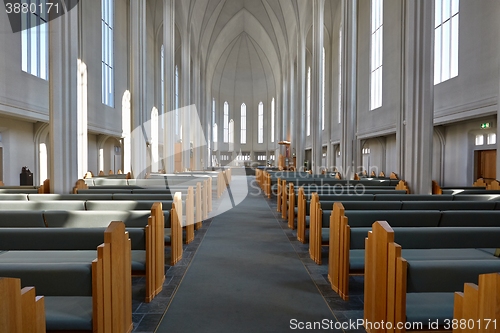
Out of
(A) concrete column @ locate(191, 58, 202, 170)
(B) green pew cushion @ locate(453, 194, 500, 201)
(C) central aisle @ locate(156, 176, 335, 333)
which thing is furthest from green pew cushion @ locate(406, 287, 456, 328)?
(A) concrete column @ locate(191, 58, 202, 170)

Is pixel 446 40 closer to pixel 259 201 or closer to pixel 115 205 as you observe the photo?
pixel 259 201

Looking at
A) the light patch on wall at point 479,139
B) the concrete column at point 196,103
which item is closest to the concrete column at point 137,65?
the light patch on wall at point 479,139

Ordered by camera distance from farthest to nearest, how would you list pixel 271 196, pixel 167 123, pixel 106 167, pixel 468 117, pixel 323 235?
pixel 167 123
pixel 106 167
pixel 271 196
pixel 468 117
pixel 323 235

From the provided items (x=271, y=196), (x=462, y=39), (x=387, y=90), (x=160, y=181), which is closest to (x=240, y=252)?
(x=160, y=181)

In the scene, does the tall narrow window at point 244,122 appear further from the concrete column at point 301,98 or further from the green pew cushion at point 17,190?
the green pew cushion at point 17,190

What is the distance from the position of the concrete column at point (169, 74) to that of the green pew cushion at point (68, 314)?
585 inches

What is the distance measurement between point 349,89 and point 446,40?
3.57m

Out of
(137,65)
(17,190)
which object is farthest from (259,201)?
(17,190)

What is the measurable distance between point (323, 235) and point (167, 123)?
48.8ft

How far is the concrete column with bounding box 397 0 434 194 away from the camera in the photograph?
277 inches

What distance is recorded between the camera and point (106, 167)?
17219 mm

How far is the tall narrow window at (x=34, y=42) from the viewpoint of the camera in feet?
32.2

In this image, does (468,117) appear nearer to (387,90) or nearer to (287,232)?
(387,90)

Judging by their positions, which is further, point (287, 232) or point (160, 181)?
point (160, 181)
